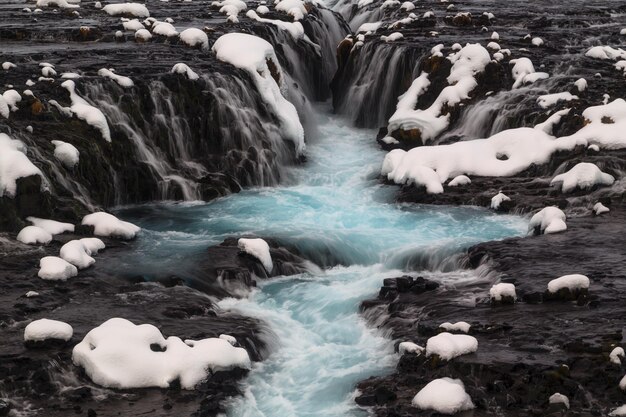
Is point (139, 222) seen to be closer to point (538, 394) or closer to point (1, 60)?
point (1, 60)

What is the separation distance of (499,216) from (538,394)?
24.2 feet

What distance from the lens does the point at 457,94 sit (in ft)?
69.2

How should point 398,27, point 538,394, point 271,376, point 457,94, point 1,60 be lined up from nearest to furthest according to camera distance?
1. point 538,394
2. point 271,376
3. point 1,60
4. point 457,94
5. point 398,27

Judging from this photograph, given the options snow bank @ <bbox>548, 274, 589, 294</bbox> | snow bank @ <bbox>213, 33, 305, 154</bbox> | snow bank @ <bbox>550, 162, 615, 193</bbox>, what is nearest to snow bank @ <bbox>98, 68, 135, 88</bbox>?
snow bank @ <bbox>213, 33, 305, 154</bbox>

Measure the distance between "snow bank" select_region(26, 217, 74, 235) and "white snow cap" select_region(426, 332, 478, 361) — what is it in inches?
249

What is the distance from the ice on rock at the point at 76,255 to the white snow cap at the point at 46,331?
2464 millimetres

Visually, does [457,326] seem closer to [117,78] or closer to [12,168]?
[12,168]

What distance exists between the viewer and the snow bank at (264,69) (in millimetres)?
20594

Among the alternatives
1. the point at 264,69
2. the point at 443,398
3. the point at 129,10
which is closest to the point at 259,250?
the point at 443,398

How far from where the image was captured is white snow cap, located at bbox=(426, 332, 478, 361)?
9.80 metres

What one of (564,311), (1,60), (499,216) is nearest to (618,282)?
(564,311)

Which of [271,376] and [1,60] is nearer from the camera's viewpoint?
[271,376]

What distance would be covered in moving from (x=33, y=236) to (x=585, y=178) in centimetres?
910

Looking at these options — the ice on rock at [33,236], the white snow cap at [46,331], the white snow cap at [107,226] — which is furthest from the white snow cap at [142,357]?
the white snow cap at [107,226]
